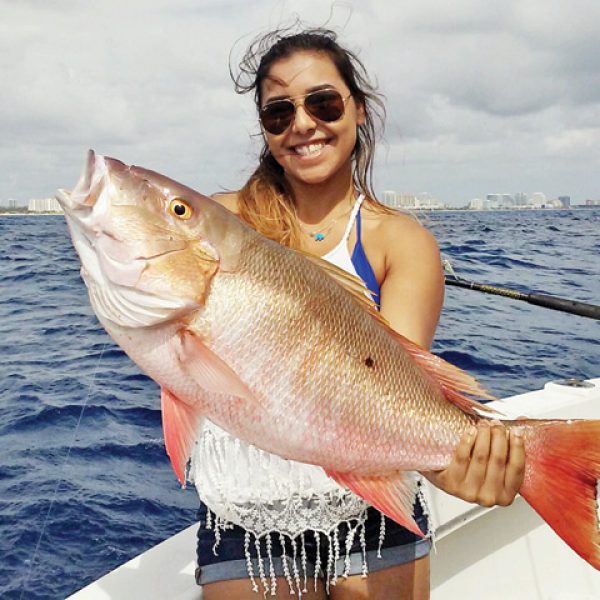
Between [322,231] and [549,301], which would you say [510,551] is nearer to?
[549,301]

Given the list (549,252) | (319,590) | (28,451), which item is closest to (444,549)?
(319,590)

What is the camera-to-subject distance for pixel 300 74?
107 inches

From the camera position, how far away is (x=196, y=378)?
1758 mm

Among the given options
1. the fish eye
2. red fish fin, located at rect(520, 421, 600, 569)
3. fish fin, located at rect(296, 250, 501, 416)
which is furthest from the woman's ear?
red fish fin, located at rect(520, 421, 600, 569)

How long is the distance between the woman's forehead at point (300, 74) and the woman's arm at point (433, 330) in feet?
2.08

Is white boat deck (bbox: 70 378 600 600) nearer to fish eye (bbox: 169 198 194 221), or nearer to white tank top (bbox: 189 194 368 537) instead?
white tank top (bbox: 189 194 368 537)

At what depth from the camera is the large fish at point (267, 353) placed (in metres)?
1.79

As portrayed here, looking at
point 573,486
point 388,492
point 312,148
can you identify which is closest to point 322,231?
point 312,148

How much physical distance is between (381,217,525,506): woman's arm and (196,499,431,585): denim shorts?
0.43 meters

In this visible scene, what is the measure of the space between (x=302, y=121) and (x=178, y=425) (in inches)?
51.2

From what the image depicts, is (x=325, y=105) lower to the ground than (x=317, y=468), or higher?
higher

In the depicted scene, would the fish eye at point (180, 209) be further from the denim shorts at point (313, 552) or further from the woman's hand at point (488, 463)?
the denim shorts at point (313, 552)

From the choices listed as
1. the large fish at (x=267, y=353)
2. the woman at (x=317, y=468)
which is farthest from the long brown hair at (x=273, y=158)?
the large fish at (x=267, y=353)

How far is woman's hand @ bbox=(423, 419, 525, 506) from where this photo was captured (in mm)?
2086
